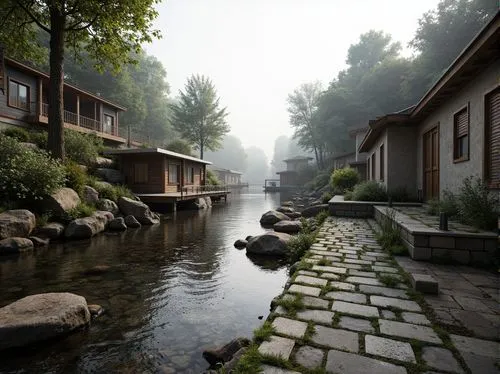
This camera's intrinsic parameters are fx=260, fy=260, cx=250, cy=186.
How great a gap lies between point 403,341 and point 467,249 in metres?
2.95

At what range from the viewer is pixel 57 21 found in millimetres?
11328

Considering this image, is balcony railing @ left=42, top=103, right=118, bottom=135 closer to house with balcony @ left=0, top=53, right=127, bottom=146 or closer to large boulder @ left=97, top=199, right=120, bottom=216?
house with balcony @ left=0, top=53, right=127, bottom=146

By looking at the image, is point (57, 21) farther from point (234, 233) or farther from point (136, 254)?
point (234, 233)

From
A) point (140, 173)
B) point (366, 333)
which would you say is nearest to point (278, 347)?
point (366, 333)

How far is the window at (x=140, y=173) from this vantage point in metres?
17.9

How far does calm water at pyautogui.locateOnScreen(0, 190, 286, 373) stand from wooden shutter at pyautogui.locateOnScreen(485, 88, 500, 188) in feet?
15.9

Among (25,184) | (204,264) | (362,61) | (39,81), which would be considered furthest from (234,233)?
(362,61)

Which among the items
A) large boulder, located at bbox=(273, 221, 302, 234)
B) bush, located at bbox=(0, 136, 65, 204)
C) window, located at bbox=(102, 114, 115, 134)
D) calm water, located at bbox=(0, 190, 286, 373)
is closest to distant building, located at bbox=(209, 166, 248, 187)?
window, located at bbox=(102, 114, 115, 134)

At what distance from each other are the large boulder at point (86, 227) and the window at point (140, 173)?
8.09 m

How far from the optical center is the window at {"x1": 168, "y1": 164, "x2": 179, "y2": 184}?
62.4ft

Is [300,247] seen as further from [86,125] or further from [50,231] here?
[86,125]

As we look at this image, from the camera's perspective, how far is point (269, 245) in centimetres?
729

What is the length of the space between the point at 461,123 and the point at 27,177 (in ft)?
44.5

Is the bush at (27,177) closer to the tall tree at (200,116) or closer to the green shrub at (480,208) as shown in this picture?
the green shrub at (480,208)
